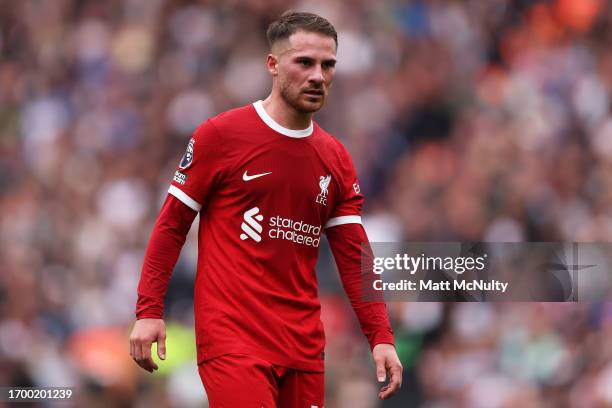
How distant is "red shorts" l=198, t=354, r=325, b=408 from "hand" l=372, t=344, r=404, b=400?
237mm

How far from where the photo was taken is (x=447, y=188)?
288 inches

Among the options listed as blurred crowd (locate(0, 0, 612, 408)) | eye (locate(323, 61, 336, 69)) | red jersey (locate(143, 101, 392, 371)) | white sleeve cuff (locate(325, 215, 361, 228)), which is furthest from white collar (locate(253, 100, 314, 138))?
blurred crowd (locate(0, 0, 612, 408))

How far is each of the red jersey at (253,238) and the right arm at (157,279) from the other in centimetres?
7

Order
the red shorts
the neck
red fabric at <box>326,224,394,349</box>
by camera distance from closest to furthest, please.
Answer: the red shorts < the neck < red fabric at <box>326,224,394,349</box>

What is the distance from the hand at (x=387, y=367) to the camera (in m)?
3.88

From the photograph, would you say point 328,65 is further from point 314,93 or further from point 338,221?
point 338,221

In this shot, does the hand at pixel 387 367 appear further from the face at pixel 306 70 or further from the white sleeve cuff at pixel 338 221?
the face at pixel 306 70

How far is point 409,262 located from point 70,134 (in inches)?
105

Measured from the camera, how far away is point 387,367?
3947 mm

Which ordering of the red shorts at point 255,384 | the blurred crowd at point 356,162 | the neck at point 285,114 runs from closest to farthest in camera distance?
the red shorts at point 255,384 < the neck at point 285,114 < the blurred crowd at point 356,162

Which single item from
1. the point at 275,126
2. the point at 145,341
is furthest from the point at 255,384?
the point at 275,126

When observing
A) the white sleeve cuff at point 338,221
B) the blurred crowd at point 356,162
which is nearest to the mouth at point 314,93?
the white sleeve cuff at point 338,221

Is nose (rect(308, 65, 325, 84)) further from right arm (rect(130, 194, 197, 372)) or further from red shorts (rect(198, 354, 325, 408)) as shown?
red shorts (rect(198, 354, 325, 408))

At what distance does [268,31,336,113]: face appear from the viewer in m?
3.86
